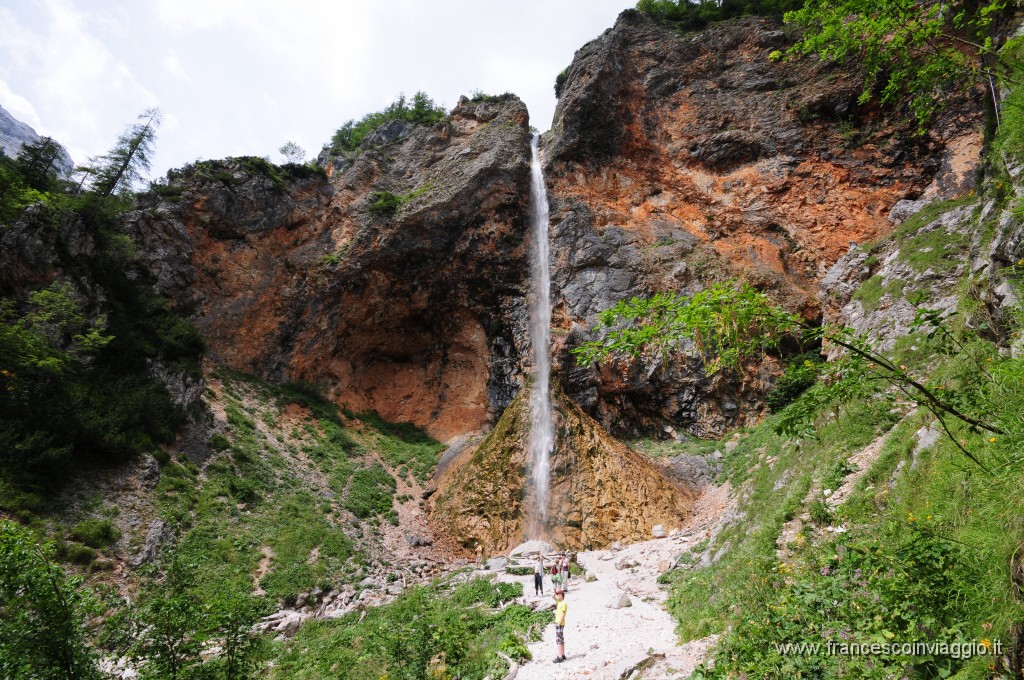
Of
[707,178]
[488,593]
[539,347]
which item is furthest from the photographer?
[707,178]

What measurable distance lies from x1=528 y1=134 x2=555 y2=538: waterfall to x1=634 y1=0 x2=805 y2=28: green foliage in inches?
535

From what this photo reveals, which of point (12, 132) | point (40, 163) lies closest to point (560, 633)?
point (40, 163)

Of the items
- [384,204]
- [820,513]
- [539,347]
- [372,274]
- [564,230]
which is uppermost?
[564,230]

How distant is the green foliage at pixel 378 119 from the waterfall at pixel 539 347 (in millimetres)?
14125

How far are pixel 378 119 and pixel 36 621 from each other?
49.0 meters

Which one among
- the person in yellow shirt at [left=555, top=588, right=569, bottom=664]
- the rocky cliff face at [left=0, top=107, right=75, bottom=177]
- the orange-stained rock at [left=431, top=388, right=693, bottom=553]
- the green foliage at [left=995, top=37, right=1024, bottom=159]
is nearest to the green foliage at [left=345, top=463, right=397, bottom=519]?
the orange-stained rock at [left=431, top=388, right=693, bottom=553]

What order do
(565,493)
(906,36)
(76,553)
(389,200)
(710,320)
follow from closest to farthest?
(710,320) < (906,36) < (76,553) < (565,493) < (389,200)

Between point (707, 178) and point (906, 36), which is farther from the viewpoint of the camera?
point (707, 178)

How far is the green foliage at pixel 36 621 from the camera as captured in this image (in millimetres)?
5133

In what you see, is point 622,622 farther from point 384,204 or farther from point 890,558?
point 384,204

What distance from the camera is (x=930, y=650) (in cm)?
338

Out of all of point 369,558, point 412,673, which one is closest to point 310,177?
point 369,558

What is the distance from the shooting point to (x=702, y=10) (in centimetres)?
3359

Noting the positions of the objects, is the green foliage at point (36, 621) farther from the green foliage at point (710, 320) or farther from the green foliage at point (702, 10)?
the green foliage at point (702, 10)
